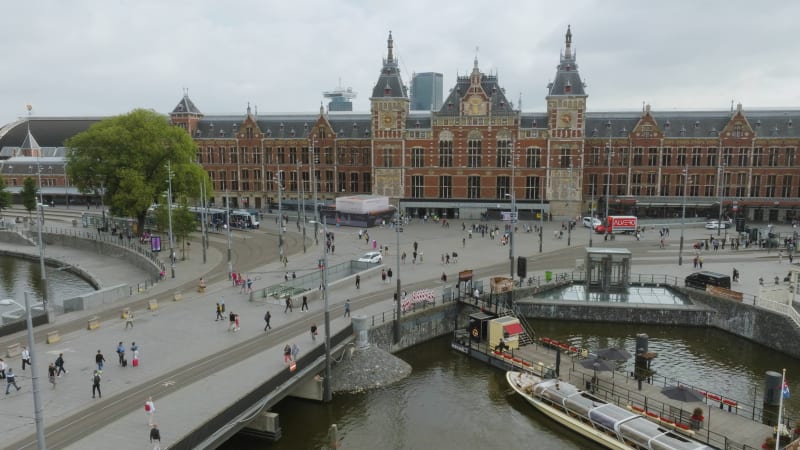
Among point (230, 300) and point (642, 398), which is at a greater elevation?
point (230, 300)

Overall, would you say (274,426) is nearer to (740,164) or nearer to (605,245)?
(605,245)

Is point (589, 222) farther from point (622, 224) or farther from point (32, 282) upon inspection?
point (32, 282)

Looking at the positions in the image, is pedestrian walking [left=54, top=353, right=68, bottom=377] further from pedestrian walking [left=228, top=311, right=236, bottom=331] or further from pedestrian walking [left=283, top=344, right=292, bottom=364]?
pedestrian walking [left=283, top=344, right=292, bottom=364]

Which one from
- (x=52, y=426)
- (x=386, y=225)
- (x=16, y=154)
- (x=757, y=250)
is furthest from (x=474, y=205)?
(x=16, y=154)

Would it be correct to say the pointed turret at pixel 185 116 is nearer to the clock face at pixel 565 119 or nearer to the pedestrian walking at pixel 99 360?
the clock face at pixel 565 119

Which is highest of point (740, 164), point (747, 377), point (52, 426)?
point (740, 164)

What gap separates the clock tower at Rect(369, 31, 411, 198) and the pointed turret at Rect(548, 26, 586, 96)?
72.3 ft

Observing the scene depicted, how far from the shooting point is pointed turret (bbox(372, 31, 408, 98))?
91.4 meters

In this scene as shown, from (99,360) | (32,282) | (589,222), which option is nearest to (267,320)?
(99,360)

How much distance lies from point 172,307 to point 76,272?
2785 cm

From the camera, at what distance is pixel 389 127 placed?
3642 inches

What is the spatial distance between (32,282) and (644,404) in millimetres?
57685

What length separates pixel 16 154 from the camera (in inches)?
5354

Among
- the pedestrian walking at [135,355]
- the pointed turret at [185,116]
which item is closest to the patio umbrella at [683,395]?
the pedestrian walking at [135,355]
